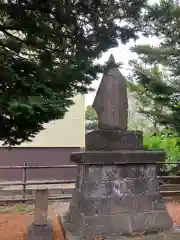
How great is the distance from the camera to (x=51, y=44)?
15.3 feet

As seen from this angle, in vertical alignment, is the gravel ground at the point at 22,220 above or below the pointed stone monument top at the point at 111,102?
below

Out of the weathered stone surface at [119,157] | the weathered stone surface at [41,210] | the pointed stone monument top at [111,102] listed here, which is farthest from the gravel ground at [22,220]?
the pointed stone monument top at [111,102]

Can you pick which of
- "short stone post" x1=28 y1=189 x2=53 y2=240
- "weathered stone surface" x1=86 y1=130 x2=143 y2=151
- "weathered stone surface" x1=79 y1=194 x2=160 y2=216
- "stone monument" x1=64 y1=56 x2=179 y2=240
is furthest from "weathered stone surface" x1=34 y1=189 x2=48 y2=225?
"weathered stone surface" x1=86 y1=130 x2=143 y2=151

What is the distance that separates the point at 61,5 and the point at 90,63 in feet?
3.06

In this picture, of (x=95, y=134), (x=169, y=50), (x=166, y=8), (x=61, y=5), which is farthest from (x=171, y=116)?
(x=61, y=5)

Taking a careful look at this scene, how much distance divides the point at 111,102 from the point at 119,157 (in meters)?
0.91

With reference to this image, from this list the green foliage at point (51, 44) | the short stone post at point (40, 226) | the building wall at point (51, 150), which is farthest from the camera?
the building wall at point (51, 150)

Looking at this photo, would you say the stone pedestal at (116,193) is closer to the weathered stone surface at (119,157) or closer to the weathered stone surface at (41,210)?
the weathered stone surface at (119,157)

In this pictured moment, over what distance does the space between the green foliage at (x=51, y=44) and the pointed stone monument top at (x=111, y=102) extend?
0.32 metres

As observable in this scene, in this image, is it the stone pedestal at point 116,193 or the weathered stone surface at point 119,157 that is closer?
the stone pedestal at point 116,193

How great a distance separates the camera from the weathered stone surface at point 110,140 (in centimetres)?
524

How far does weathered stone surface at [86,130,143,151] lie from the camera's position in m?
5.24

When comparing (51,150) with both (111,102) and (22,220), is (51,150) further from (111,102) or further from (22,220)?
(111,102)

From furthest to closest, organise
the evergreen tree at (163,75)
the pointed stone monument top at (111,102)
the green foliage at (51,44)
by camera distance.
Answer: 1. the evergreen tree at (163,75)
2. the pointed stone monument top at (111,102)
3. the green foliage at (51,44)
